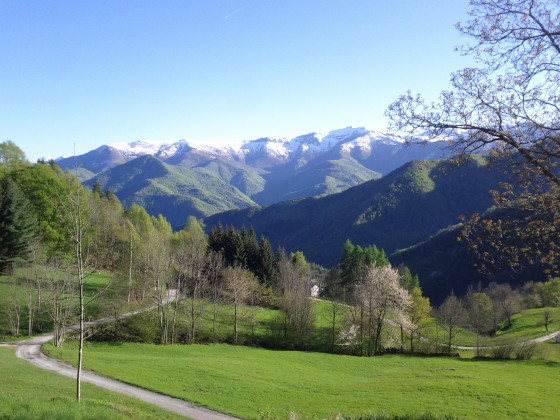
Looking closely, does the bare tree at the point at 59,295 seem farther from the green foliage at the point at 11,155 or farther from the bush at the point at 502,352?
the bush at the point at 502,352

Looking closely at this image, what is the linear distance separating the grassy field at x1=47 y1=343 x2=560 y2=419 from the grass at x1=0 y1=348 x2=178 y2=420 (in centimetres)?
366

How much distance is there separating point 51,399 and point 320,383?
20.9 meters

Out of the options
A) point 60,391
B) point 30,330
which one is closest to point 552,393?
point 60,391

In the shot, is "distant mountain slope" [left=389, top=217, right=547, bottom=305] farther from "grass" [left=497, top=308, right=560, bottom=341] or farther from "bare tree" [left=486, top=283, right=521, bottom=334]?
"grass" [left=497, top=308, right=560, bottom=341]

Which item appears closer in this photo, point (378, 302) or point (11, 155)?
point (378, 302)

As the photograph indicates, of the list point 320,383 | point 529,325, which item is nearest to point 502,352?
point 320,383

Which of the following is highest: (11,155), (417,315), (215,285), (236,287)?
(11,155)

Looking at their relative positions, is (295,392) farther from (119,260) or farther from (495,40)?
(119,260)

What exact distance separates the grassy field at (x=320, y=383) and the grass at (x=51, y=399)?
12.0ft

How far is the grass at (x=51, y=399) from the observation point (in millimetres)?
10320

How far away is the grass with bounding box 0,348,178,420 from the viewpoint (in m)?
10.3

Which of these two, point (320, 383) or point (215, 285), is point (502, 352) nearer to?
point (320, 383)

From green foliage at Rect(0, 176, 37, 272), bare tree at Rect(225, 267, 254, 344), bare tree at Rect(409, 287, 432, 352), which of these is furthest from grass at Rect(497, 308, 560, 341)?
green foliage at Rect(0, 176, 37, 272)

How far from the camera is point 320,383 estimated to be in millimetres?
29938
